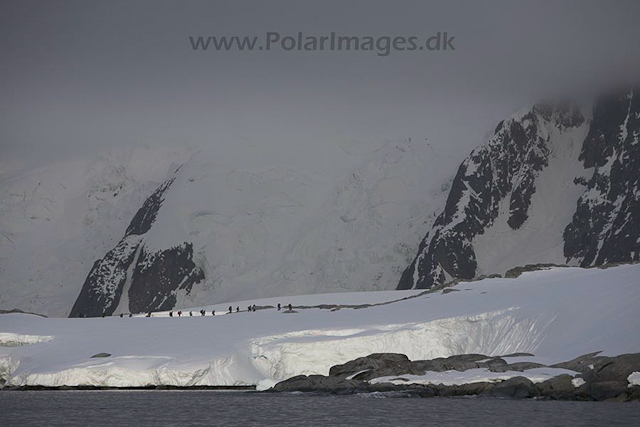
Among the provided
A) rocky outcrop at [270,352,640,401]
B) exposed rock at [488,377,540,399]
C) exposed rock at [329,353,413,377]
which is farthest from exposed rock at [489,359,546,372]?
exposed rock at [329,353,413,377]

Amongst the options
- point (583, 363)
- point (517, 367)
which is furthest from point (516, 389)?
point (583, 363)

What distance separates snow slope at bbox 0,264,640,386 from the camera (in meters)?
93.1

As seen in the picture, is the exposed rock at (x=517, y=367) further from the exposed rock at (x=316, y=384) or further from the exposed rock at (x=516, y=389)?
the exposed rock at (x=316, y=384)

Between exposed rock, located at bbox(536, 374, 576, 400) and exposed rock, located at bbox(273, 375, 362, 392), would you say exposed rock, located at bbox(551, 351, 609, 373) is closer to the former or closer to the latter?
exposed rock, located at bbox(536, 374, 576, 400)

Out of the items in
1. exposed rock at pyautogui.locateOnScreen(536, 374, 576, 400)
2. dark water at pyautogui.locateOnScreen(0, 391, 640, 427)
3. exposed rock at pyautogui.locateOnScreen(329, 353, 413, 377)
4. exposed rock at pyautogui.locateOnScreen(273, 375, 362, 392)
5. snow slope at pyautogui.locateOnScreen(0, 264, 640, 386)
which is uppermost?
snow slope at pyautogui.locateOnScreen(0, 264, 640, 386)

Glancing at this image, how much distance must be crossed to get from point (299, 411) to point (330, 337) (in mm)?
29720

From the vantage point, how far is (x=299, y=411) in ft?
229

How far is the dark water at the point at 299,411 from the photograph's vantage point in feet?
206

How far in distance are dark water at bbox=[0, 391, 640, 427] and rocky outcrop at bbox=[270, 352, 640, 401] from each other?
2500 mm

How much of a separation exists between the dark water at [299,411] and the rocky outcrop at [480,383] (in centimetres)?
250

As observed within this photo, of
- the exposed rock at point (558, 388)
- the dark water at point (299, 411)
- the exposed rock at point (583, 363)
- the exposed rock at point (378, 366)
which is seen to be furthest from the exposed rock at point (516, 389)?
the exposed rock at point (378, 366)

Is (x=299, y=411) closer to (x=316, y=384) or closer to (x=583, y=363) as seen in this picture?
(x=316, y=384)

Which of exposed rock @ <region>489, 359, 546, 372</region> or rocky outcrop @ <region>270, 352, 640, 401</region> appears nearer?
rocky outcrop @ <region>270, 352, 640, 401</region>

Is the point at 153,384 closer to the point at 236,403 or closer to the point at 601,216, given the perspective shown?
the point at 236,403
